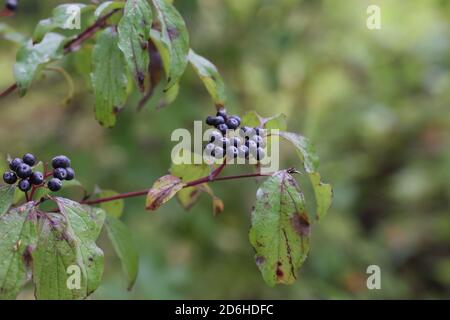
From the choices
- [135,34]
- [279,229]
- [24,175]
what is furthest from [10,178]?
[279,229]

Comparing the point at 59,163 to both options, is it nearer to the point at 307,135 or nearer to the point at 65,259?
the point at 65,259

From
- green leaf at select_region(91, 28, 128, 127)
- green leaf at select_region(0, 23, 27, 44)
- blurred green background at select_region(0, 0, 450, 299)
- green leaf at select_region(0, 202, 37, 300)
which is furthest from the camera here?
blurred green background at select_region(0, 0, 450, 299)

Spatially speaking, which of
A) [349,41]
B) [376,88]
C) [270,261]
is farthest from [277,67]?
[270,261]

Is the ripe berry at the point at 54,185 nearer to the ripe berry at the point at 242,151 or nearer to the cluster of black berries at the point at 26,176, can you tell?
the cluster of black berries at the point at 26,176

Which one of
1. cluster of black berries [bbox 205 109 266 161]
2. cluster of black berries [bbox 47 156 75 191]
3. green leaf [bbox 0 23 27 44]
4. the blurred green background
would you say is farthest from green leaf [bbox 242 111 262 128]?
the blurred green background

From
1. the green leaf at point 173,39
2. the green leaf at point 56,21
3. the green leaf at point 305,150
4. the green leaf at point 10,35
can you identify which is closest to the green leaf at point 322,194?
the green leaf at point 305,150

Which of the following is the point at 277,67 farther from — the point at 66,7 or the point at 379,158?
the point at 66,7

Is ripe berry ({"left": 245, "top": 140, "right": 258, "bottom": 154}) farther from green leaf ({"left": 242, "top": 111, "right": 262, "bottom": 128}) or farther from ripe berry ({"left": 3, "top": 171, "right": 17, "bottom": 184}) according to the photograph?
ripe berry ({"left": 3, "top": 171, "right": 17, "bottom": 184})

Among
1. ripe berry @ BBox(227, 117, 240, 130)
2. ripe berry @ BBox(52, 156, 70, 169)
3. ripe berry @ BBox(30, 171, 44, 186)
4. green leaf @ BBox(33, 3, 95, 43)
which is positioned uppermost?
green leaf @ BBox(33, 3, 95, 43)
